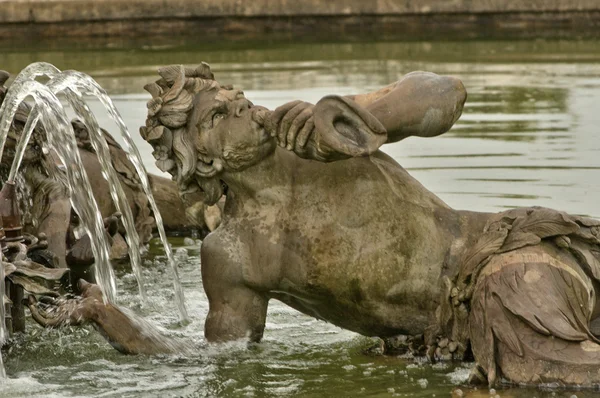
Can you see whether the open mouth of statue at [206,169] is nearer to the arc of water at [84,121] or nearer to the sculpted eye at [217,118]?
the sculpted eye at [217,118]

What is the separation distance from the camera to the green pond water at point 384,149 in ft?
18.9

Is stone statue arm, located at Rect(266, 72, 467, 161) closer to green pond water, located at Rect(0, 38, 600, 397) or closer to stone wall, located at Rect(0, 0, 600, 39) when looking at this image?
green pond water, located at Rect(0, 38, 600, 397)

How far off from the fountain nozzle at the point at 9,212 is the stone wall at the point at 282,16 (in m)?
15.3

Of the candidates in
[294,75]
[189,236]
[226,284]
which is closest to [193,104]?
[226,284]

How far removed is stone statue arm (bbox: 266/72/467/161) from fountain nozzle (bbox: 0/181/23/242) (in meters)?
1.33

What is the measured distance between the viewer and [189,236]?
9.23m

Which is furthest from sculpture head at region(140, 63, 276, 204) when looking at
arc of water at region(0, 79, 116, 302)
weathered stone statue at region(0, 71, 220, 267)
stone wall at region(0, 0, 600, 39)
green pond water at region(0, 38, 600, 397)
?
stone wall at region(0, 0, 600, 39)

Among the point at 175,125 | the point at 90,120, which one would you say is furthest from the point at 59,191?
the point at 175,125

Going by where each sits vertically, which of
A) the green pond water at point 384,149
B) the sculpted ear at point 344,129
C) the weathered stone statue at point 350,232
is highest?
the sculpted ear at point 344,129

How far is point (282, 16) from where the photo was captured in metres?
21.8

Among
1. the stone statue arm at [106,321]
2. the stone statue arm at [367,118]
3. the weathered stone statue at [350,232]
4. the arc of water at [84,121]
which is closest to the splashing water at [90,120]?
the arc of water at [84,121]

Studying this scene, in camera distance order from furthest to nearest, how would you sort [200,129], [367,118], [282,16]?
[282,16] < [200,129] < [367,118]

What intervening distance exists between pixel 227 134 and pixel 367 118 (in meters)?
0.56

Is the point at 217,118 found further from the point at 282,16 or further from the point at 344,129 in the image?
the point at 282,16
